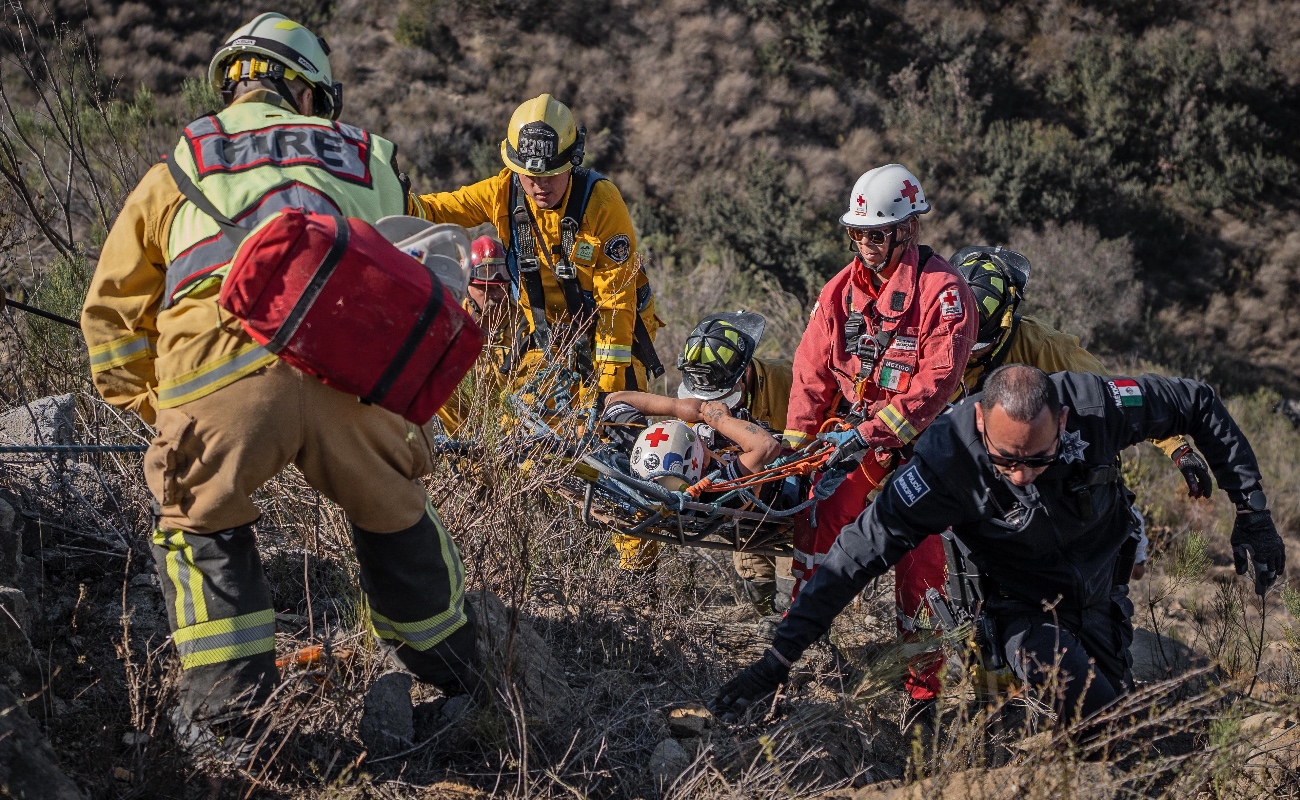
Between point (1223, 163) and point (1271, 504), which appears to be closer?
point (1271, 504)

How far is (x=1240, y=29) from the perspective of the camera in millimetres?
18250

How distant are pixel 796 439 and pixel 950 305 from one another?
0.91 meters

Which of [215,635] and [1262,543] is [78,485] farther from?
[1262,543]

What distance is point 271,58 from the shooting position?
3.06 m

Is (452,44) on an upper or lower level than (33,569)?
upper

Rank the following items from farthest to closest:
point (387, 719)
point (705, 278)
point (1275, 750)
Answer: point (705, 278)
point (1275, 750)
point (387, 719)

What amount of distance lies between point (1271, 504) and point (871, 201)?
7.34 meters

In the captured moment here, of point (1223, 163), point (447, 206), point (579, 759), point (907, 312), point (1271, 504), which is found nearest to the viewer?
point (579, 759)

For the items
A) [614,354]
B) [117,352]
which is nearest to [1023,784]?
[117,352]

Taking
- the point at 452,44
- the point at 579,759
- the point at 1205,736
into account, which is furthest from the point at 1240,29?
the point at 579,759

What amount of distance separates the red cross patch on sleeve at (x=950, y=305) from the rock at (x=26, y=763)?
361 centimetres

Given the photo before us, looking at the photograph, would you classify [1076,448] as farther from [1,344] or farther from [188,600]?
[1,344]

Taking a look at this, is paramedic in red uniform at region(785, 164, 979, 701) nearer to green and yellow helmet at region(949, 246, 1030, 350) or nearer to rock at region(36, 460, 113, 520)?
green and yellow helmet at region(949, 246, 1030, 350)

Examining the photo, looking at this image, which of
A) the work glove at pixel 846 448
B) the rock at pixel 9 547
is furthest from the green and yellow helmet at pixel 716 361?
the rock at pixel 9 547
